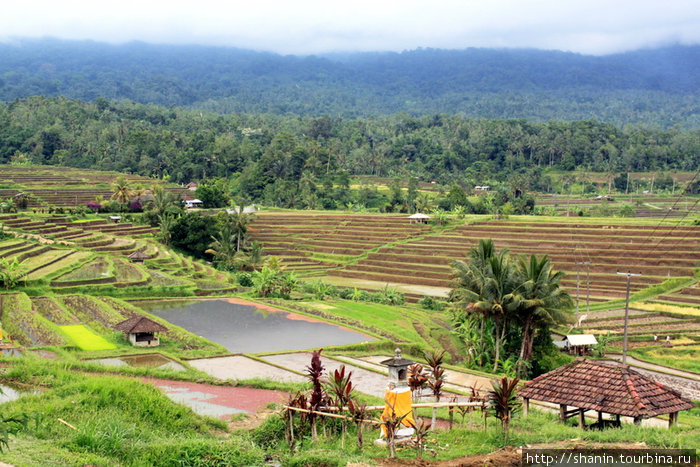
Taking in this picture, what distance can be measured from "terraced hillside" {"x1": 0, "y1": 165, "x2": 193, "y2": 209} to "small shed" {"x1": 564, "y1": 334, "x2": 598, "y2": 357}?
1503 inches

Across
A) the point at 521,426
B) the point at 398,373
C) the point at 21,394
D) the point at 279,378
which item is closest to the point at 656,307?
the point at 279,378

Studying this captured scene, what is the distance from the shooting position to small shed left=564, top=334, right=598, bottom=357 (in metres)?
26.0

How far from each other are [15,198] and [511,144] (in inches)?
2610

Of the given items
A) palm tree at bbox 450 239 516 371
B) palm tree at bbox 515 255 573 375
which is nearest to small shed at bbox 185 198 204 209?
palm tree at bbox 450 239 516 371

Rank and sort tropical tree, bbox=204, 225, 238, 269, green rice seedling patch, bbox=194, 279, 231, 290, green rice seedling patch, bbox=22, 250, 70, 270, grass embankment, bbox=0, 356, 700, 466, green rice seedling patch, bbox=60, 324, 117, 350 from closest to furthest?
grass embankment, bbox=0, 356, 700, 466
green rice seedling patch, bbox=60, 324, 117, 350
green rice seedling patch, bbox=22, 250, 70, 270
green rice seedling patch, bbox=194, 279, 231, 290
tropical tree, bbox=204, 225, 238, 269

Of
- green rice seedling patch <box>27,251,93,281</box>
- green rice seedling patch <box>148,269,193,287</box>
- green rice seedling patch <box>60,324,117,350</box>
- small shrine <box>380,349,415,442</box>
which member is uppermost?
small shrine <box>380,349,415,442</box>

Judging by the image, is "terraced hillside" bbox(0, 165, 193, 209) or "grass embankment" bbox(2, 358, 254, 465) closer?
"grass embankment" bbox(2, 358, 254, 465)

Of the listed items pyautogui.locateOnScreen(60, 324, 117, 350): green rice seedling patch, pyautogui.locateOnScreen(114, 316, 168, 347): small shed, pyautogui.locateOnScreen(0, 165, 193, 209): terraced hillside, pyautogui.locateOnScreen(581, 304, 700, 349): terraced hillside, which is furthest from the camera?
pyautogui.locateOnScreen(0, 165, 193, 209): terraced hillside

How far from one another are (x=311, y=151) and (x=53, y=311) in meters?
58.3

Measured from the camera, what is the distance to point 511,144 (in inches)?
3848

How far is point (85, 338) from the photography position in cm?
2244

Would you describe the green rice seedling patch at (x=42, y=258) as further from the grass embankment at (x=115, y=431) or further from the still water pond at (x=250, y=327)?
the grass embankment at (x=115, y=431)

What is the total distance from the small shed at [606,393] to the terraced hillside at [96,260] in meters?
22.1

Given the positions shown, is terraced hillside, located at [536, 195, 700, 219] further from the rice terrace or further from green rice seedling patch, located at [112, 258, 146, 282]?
green rice seedling patch, located at [112, 258, 146, 282]
